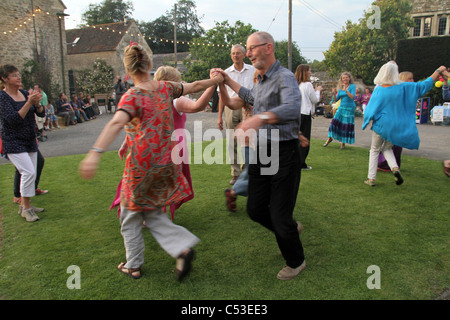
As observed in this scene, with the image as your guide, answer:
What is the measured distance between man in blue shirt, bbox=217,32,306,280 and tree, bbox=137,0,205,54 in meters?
60.3

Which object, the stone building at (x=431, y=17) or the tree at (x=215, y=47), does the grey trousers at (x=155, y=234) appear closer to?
the tree at (x=215, y=47)

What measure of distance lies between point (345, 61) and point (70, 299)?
28.3 metres

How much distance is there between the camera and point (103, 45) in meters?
37.2

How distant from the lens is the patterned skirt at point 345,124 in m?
8.81

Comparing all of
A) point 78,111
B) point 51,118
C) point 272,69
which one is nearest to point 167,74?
point 272,69

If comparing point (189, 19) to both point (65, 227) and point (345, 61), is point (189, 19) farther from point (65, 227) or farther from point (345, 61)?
point (65, 227)

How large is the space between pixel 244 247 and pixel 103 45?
38.4 m

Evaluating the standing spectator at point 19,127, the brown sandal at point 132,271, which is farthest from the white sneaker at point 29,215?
the brown sandal at point 132,271

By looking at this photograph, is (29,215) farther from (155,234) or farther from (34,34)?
(34,34)

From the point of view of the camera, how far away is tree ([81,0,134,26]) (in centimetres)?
6378

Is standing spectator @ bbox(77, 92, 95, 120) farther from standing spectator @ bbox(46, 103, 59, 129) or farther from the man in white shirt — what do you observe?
the man in white shirt

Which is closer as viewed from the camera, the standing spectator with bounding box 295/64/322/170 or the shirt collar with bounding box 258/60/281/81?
the shirt collar with bounding box 258/60/281/81

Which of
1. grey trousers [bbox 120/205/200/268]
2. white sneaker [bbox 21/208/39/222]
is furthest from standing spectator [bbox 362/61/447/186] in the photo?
white sneaker [bbox 21/208/39/222]
